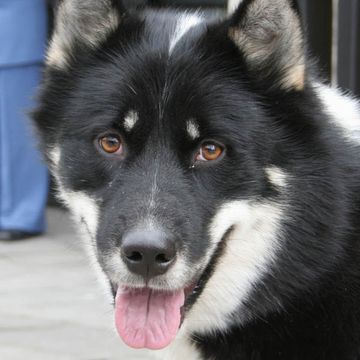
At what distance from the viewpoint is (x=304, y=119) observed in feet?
10.6

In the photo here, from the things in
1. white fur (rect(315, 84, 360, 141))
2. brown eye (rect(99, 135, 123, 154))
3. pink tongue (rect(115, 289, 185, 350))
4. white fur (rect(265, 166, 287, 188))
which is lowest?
pink tongue (rect(115, 289, 185, 350))

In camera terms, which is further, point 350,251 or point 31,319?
point 31,319

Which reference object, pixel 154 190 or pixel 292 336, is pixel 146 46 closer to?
pixel 154 190

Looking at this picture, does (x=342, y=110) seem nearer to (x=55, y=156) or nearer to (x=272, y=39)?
(x=272, y=39)

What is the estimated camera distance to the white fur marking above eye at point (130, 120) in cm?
317

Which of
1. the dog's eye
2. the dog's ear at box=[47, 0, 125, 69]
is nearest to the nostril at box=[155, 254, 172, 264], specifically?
the dog's eye

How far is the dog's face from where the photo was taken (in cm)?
307

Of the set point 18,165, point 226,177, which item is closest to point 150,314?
point 226,177

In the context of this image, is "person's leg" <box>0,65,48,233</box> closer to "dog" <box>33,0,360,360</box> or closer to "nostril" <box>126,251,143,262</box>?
"dog" <box>33,0,360,360</box>

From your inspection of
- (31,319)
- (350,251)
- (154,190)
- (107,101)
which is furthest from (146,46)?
(31,319)

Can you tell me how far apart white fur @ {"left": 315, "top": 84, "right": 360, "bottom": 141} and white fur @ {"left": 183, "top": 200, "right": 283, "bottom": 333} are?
0.39m

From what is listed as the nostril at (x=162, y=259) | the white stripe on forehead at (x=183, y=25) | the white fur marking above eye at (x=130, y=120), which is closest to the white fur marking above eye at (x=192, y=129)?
the white fur marking above eye at (x=130, y=120)

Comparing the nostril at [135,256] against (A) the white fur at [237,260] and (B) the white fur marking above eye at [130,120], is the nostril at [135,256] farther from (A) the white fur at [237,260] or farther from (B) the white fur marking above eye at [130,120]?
(B) the white fur marking above eye at [130,120]

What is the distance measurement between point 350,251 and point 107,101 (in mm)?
983
